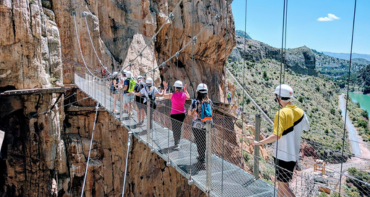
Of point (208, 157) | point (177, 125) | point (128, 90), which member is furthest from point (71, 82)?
point (208, 157)

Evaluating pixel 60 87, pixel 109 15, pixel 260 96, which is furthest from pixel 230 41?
pixel 260 96

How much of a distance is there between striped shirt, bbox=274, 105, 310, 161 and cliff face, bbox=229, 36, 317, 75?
36.4 metres

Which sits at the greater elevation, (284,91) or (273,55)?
(273,55)

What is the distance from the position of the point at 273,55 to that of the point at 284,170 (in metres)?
45.4

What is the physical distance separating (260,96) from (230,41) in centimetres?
1657

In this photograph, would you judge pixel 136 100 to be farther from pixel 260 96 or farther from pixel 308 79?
pixel 308 79

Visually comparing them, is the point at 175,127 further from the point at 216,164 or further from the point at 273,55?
the point at 273,55

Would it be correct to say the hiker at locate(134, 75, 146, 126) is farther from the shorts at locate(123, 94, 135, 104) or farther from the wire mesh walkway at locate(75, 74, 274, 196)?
the shorts at locate(123, 94, 135, 104)

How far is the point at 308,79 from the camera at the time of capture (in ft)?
125

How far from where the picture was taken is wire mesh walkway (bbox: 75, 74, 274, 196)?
2654mm

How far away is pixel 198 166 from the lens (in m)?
3.15

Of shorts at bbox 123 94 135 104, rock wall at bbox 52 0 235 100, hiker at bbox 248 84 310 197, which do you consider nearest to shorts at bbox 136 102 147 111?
shorts at bbox 123 94 135 104

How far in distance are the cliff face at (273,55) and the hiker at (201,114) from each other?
35.6 meters

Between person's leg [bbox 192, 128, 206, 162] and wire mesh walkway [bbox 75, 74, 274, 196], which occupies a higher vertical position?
person's leg [bbox 192, 128, 206, 162]
